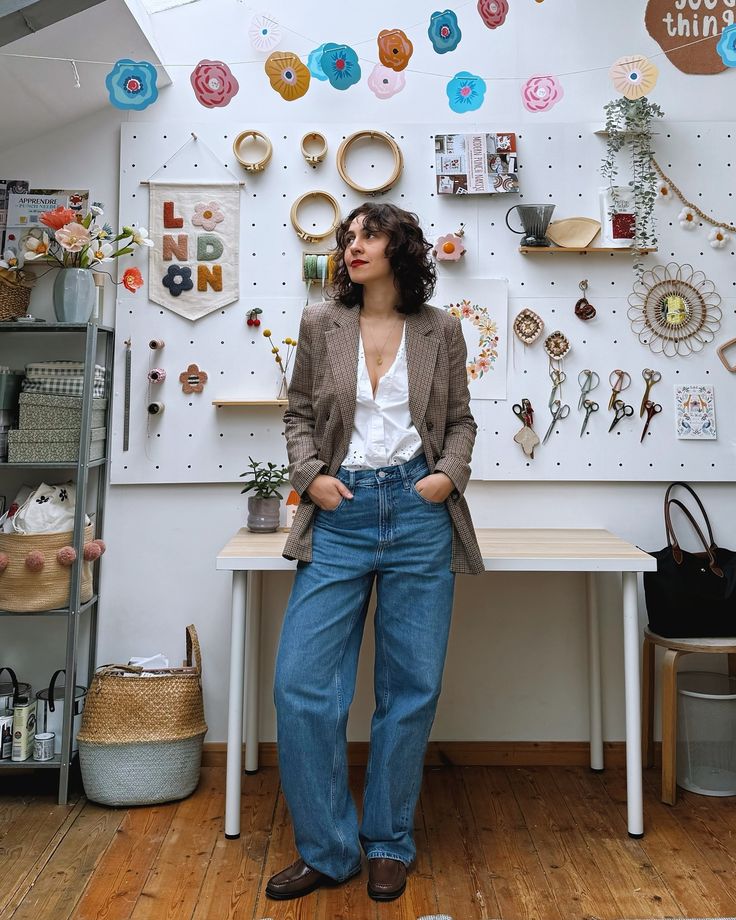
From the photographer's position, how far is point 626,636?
224cm

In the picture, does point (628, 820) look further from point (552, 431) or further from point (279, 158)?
point (279, 158)

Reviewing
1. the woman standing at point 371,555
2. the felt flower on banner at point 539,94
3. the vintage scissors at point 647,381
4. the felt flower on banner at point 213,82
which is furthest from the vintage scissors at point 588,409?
the felt flower on banner at point 213,82

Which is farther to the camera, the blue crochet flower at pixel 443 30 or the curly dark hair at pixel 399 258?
the blue crochet flower at pixel 443 30

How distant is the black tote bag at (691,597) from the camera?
8.14ft

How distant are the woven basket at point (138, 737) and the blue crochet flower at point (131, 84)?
5.23 feet

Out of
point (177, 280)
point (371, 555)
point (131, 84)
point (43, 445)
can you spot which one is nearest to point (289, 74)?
point (131, 84)

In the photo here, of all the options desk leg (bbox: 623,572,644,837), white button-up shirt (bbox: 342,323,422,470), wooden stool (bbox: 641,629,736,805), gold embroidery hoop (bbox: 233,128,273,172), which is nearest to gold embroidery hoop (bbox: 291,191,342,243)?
gold embroidery hoop (bbox: 233,128,273,172)

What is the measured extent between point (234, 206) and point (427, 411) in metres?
1.14

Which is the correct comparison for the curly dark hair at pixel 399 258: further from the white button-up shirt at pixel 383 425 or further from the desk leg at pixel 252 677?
the desk leg at pixel 252 677

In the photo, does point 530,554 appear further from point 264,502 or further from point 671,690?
point 264,502

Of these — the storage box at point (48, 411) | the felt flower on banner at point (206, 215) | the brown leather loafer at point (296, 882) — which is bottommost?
the brown leather loafer at point (296, 882)

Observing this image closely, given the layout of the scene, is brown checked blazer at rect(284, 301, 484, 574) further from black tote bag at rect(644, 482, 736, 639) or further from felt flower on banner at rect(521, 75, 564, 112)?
felt flower on banner at rect(521, 75, 564, 112)

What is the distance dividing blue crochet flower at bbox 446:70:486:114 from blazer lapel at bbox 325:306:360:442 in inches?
34.5

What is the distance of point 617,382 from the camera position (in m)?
2.75
